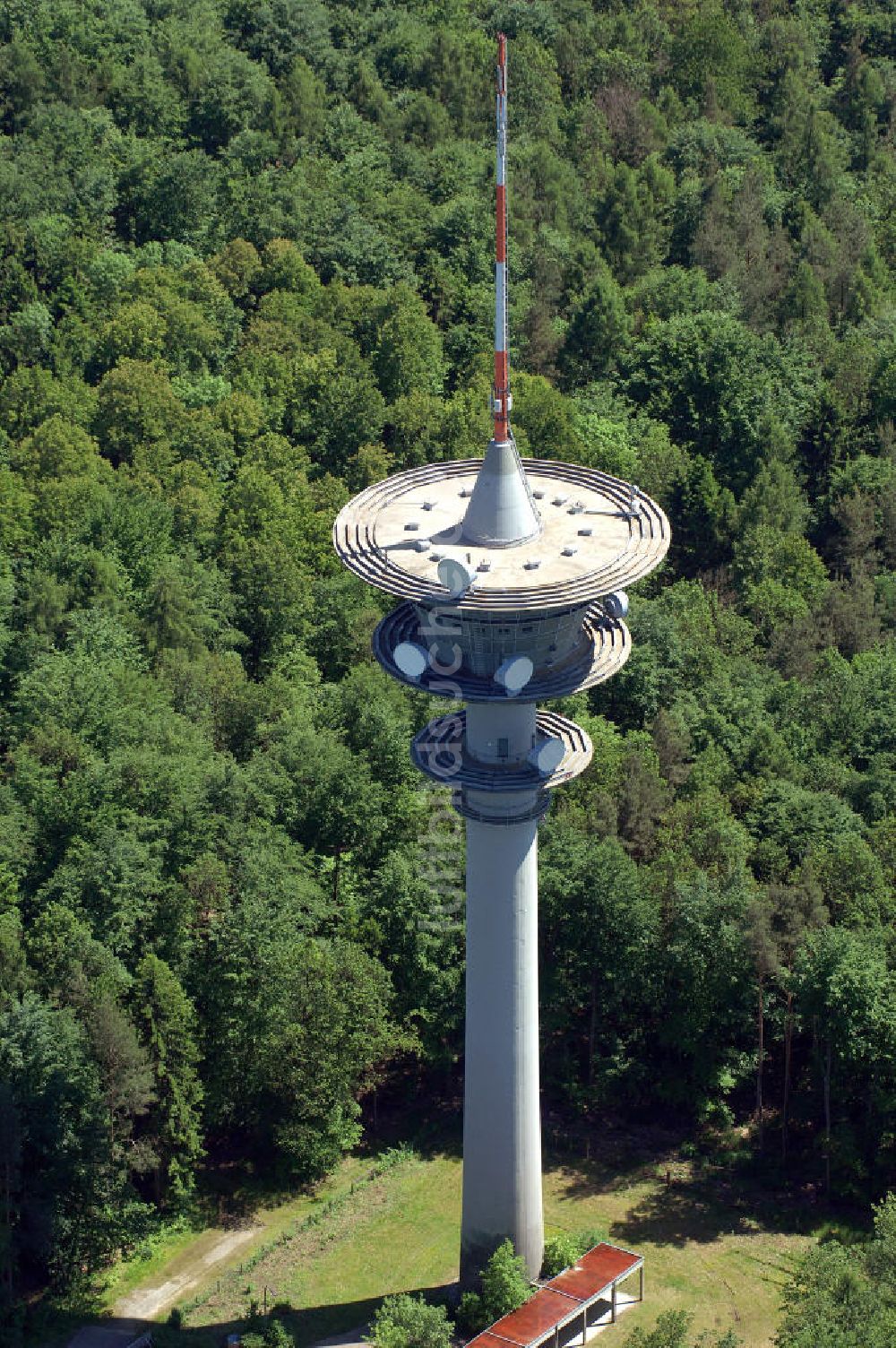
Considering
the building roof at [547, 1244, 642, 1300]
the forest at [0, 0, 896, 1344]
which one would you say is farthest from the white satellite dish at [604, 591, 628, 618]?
the building roof at [547, 1244, 642, 1300]

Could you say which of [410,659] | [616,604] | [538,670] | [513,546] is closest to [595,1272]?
[538,670]

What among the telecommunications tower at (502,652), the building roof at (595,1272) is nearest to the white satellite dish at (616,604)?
the telecommunications tower at (502,652)

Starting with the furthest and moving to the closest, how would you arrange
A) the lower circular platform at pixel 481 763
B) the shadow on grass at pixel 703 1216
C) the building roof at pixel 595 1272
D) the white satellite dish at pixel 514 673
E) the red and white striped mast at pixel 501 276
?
the shadow on grass at pixel 703 1216, the building roof at pixel 595 1272, the lower circular platform at pixel 481 763, the white satellite dish at pixel 514 673, the red and white striped mast at pixel 501 276

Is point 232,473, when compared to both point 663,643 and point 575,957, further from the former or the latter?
point 575,957

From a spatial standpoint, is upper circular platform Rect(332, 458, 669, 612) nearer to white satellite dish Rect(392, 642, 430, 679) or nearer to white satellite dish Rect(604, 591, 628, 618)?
white satellite dish Rect(392, 642, 430, 679)

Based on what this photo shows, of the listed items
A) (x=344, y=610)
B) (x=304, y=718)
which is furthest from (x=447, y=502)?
(x=344, y=610)

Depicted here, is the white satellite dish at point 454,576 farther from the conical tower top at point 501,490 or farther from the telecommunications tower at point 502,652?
the conical tower top at point 501,490
